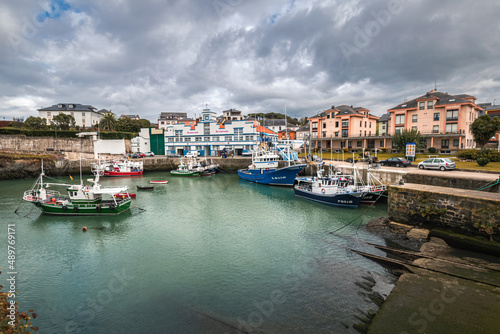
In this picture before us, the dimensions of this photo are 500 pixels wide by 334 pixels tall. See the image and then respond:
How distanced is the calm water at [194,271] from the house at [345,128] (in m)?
35.9

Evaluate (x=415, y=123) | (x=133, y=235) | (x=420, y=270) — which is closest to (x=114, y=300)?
(x=133, y=235)

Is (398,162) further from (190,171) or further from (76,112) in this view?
(76,112)

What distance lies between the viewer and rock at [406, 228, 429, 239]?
14.5m

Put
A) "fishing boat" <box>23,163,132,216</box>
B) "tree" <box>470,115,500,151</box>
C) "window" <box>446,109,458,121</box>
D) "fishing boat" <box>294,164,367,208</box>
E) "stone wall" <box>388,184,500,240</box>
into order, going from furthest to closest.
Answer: "window" <box>446,109,458,121</box>, "tree" <box>470,115,500,151</box>, "fishing boat" <box>294,164,367,208</box>, "fishing boat" <box>23,163,132,216</box>, "stone wall" <box>388,184,500,240</box>

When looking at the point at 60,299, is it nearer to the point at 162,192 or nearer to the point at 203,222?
the point at 203,222

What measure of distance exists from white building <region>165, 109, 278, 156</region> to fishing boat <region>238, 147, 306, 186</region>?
16.3 m

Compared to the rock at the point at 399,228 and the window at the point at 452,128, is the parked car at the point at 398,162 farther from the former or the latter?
the window at the point at 452,128

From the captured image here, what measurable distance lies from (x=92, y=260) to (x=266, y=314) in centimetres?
1048

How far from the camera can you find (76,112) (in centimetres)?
7694

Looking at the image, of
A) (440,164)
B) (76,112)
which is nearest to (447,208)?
(440,164)

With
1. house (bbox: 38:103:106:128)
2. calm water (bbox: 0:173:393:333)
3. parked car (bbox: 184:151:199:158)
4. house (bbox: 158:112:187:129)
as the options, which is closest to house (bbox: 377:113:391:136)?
parked car (bbox: 184:151:199:158)

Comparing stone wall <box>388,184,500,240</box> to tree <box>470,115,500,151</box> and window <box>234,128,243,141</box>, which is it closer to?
tree <box>470,115,500,151</box>

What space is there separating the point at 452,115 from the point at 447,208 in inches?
1505

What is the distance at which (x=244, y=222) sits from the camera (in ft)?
67.1
